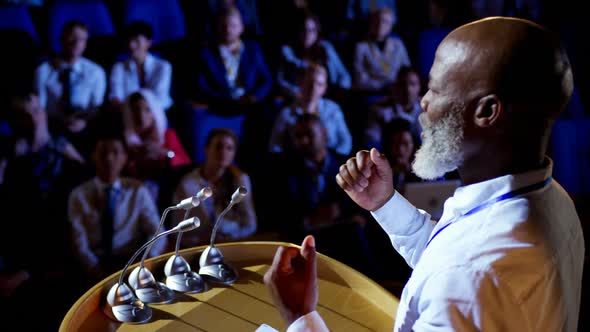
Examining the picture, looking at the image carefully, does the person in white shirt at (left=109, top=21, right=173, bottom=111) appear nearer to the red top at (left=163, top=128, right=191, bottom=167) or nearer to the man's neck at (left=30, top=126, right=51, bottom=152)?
the red top at (left=163, top=128, right=191, bottom=167)

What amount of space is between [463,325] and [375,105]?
10.0ft

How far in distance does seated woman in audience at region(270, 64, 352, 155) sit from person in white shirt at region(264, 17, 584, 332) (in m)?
2.47

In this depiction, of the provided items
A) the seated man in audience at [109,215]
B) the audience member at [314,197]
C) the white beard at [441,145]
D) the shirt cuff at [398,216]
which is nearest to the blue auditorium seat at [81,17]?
the seated man in audience at [109,215]

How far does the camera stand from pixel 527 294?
2.48 feet

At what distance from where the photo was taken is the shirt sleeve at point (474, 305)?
74cm

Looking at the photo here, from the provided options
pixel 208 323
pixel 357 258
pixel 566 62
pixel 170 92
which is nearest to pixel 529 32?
pixel 566 62

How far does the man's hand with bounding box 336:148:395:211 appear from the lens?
1122 millimetres

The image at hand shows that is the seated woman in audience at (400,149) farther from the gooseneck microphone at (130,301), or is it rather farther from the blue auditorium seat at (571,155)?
the gooseneck microphone at (130,301)

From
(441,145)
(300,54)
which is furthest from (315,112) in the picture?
(441,145)

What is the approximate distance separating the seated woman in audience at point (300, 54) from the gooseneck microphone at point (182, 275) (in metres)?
2.42

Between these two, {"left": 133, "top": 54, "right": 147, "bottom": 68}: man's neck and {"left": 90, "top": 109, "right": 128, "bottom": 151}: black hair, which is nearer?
{"left": 90, "top": 109, "right": 128, "bottom": 151}: black hair

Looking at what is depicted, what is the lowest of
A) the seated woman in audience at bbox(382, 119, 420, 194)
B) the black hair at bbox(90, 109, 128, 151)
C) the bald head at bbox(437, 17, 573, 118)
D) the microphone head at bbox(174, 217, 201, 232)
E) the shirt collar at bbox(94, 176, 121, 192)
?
the seated woman in audience at bbox(382, 119, 420, 194)

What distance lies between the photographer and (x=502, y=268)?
2.48 ft

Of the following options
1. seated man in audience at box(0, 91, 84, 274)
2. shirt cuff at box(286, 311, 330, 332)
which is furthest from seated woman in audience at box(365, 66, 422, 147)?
shirt cuff at box(286, 311, 330, 332)
